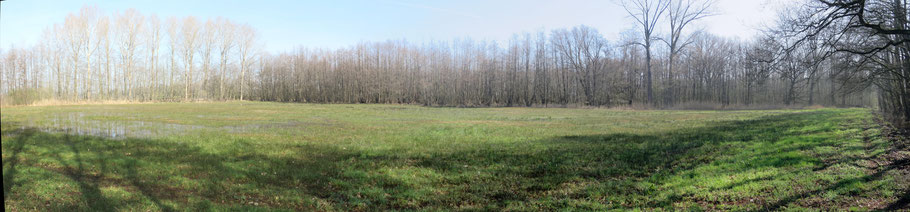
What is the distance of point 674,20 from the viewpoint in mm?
48375

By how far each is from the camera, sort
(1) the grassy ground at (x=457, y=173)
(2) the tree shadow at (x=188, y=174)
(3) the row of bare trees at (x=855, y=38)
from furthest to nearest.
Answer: (3) the row of bare trees at (x=855, y=38), (2) the tree shadow at (x=188, y=174), (1) the grassy ground at (x=457, y=173)

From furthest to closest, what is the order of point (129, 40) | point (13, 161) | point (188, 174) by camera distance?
point (129, 40), point (13, 161), point (188, 174)

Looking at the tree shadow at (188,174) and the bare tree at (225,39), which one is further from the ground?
the bare tree at (225,39)

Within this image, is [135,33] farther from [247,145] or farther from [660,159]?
[660,159]

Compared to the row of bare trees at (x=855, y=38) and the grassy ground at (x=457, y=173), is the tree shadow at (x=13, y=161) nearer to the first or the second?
the grassy ground at (x=457, y=173)

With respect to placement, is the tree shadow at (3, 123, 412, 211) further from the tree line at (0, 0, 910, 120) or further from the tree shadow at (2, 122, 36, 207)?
the tree line at (0, 0, 910, 120)

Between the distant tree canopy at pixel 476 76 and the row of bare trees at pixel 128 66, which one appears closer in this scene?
the row of bare trees at pixel 128 66

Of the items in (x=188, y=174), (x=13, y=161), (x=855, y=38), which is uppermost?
(x=855, y=38)

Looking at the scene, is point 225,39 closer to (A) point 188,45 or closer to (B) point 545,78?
(A) point 188,45

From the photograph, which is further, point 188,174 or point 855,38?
point 855,38

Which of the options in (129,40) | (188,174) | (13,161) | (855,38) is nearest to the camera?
(188,174)

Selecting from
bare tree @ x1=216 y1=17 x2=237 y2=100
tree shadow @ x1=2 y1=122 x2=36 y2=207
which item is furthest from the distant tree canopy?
tree shadow @ x1=2 y1=122 x2=36 y2=207

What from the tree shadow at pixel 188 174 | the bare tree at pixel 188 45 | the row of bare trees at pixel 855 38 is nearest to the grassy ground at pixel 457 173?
the tree shadow at pixel 188 174

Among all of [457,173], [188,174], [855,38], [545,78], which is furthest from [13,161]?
[545,78]
